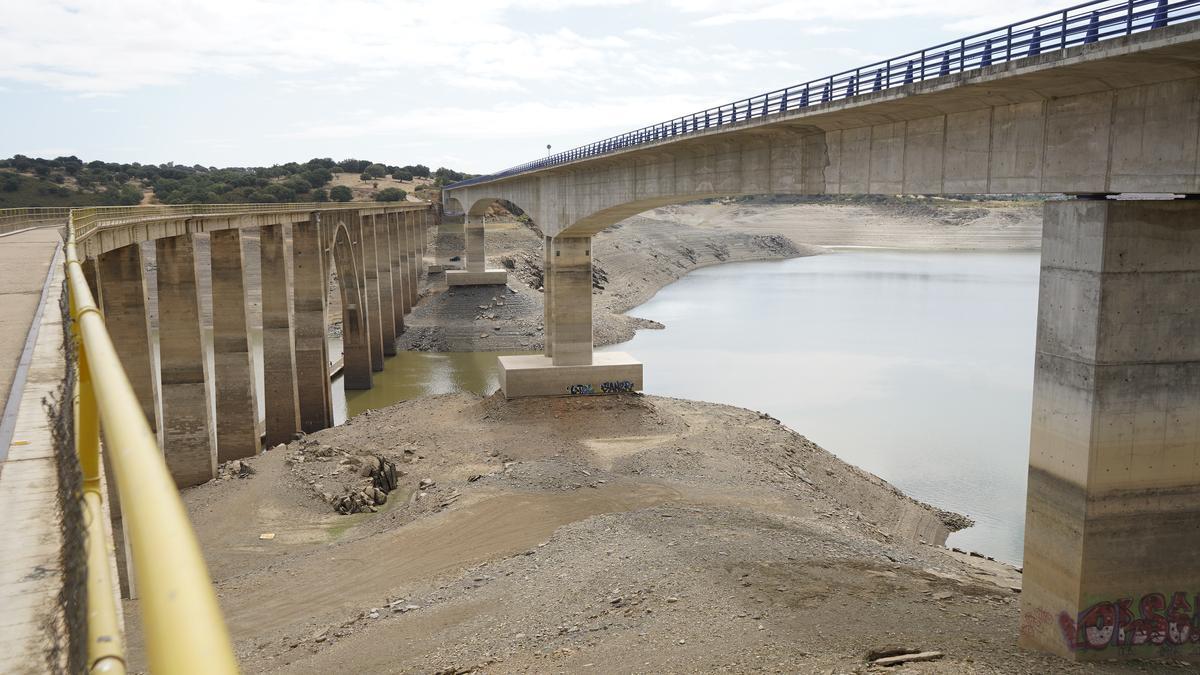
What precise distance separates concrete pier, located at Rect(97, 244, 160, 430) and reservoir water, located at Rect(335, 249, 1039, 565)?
691 inches

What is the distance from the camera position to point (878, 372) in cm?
4134

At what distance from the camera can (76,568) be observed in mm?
3186

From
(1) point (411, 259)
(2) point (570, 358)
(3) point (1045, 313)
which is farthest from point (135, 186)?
(3) point (1045, 313)

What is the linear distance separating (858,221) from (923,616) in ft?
447

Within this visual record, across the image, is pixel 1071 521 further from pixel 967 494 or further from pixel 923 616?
pixel 967 494

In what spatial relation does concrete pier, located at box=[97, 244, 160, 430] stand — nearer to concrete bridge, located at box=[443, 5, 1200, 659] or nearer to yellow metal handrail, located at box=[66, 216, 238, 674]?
concrete bridge, located at box=[443, 5, 1200, 659]

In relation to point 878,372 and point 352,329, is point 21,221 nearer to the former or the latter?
point 352,329

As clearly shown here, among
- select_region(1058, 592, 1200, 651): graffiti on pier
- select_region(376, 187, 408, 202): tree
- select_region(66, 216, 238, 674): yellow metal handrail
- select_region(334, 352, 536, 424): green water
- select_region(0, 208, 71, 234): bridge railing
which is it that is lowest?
select_region(334, 352, 536, 424): green water

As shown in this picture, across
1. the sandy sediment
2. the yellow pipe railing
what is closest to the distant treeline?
the sandy sediment

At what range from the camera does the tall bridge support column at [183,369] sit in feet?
80.8

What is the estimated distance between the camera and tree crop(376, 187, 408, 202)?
125 metres

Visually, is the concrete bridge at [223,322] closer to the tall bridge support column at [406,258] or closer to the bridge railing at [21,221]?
the bridge railing at [21,221]

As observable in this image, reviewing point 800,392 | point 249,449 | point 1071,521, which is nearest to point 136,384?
point 249,449

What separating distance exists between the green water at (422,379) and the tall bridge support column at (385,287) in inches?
45.9
